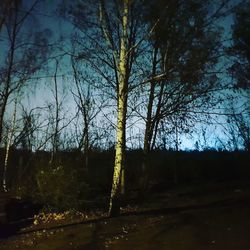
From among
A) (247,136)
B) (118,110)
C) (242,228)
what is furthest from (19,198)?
(247,136)

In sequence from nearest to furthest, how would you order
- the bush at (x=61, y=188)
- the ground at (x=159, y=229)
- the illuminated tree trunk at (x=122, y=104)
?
1. the ground at (x=159, y=229)
2. the illuminated tree trunk at (x=122, y=104)
3. the bush at (x=61, y=188)

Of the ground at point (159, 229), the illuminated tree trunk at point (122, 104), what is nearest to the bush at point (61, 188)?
the ground at point (159, 229)

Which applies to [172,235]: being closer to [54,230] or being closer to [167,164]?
[54,230]

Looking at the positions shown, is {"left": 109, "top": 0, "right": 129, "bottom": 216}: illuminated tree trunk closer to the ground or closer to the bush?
the ground

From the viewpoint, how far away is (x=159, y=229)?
12391mm

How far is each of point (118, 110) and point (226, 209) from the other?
180 inches

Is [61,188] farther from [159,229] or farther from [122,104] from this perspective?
[159,229]

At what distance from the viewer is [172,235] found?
11.5m

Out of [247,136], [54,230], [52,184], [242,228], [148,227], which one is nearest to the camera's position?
[242,228]

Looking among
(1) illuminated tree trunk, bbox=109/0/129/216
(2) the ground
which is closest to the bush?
(2) the ground

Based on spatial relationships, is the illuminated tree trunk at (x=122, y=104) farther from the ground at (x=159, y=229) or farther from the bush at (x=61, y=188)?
the bush at (x=61, y=188)

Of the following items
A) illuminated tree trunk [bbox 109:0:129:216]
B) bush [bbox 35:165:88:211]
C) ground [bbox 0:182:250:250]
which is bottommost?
ground [bbox 0:182:250:250]

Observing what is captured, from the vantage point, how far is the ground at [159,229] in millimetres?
10783

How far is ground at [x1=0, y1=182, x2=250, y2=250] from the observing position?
1078 centimetres
